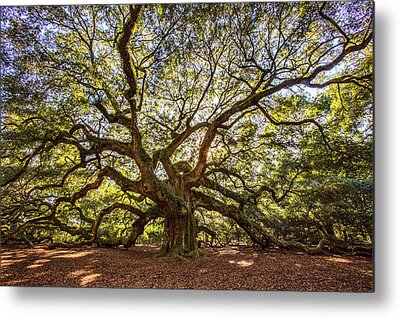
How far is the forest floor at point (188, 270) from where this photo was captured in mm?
3061

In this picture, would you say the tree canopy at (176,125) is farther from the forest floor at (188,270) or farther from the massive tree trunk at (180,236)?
the forest floor at (188,270)

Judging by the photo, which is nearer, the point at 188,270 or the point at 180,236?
the point at 188,270

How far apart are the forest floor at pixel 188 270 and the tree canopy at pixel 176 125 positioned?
0.39 ft

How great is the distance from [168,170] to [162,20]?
1.34 metres

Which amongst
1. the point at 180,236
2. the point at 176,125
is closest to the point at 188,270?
the point at 180,236

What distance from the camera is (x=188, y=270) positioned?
3201 mm

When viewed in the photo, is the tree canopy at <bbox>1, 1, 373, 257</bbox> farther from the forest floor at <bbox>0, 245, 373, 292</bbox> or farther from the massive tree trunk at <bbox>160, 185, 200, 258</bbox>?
the forest floor at <bbox>0, 245, 373, 292</bbox>

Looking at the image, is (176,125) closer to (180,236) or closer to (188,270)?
(180,236)

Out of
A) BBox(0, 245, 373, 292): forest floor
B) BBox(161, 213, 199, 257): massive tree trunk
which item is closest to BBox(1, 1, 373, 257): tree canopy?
BBox(161, 213, 199, 257): massive tree trunk

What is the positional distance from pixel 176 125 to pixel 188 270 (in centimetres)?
129

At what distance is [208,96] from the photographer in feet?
10.9

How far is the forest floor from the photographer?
10.0 feet

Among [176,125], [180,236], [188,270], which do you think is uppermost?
[176,125]

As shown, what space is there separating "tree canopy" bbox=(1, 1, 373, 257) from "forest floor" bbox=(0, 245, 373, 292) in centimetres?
12
